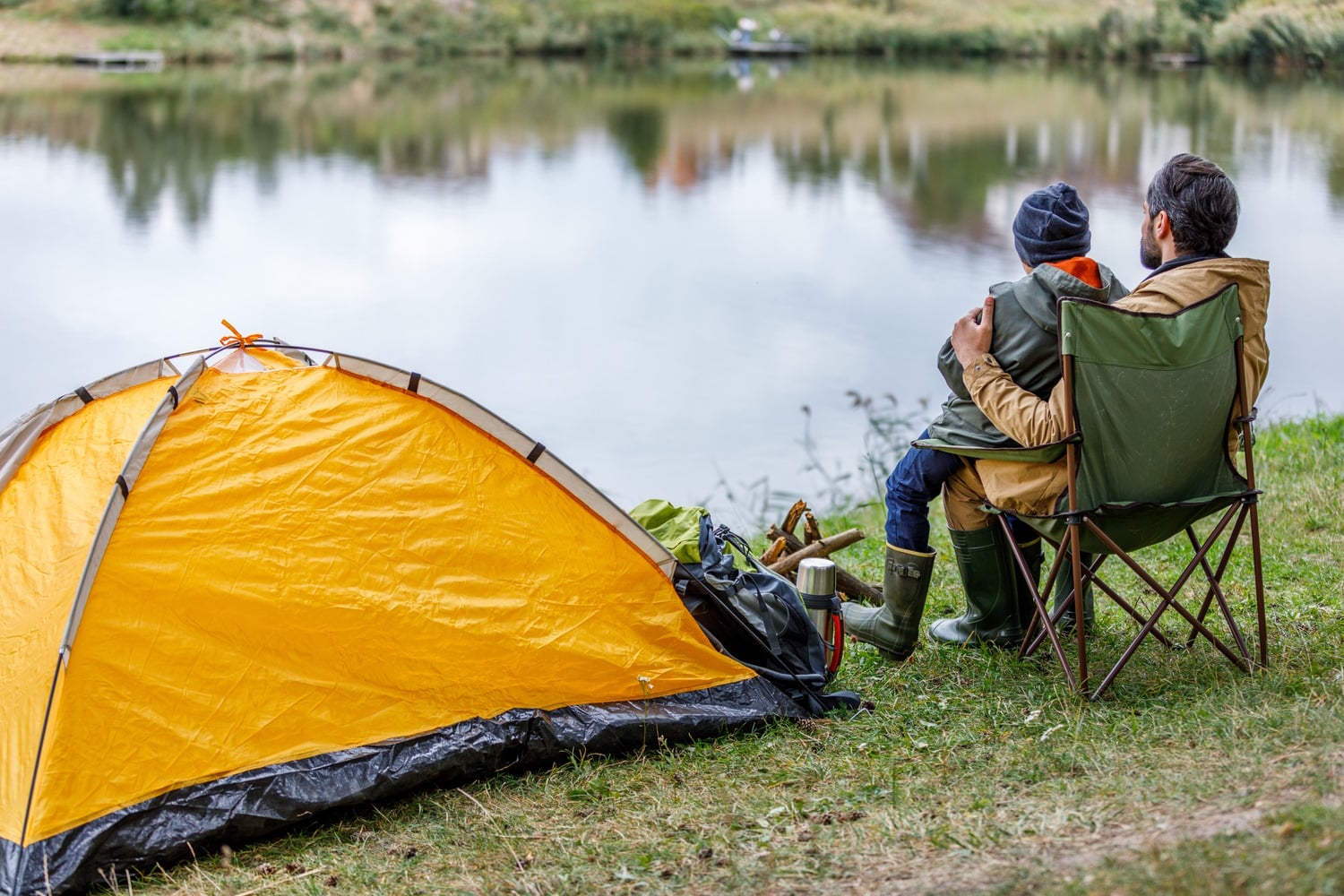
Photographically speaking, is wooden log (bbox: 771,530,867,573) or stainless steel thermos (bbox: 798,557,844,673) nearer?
stainless steel thermos (bbox: 798,557,844,673)

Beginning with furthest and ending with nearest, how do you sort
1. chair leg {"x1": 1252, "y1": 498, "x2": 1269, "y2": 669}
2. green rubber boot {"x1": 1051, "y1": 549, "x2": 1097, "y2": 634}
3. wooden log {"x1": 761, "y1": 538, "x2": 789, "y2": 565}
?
wooden log {"x1": 761, "y1": 538, "x2": 789, "y2": 565}, green rubber boot {"x1": 1051, "y1": 549, "x2": 1097, "y2": 634}, chair leg {"x1": 1252, "y1": 498, "x2": 1269, "y2": 669}

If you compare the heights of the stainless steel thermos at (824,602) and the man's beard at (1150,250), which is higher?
the man's beard at (1150,250)

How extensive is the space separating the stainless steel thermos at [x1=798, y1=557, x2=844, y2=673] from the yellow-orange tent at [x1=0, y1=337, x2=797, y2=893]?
297 mm

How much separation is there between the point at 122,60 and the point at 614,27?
14.9 metres

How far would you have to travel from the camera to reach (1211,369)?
3.27 m

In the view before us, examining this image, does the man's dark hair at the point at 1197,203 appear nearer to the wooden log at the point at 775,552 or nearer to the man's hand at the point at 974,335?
the man's hand at the point at 974,335

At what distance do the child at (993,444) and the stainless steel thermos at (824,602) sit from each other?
0.16 meters

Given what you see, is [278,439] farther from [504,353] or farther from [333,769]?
[504,353]

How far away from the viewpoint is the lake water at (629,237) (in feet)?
32.8

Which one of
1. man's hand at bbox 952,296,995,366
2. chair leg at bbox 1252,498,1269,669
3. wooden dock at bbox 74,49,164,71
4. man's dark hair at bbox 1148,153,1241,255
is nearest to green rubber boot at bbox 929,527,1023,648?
man's hand at bbox 952,296,995,366

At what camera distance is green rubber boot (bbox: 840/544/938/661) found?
150 inches

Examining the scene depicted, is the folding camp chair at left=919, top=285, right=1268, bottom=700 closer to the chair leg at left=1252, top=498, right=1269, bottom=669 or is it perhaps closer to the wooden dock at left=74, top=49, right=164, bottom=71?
Result: the chair leg at left=1252, top=498, right=1269, bottom=669

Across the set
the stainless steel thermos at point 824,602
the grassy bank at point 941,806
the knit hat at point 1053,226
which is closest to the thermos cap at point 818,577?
the stainless steel thermos at point 824,602

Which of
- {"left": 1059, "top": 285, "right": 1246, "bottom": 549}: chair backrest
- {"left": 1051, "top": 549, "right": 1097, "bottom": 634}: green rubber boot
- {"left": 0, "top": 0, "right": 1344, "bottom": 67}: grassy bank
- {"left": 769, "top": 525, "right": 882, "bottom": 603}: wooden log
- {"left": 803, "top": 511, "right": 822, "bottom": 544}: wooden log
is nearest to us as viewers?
{"left": 1059, "top": 285, "right": 1246, "bottom": 549}: chair backrest
